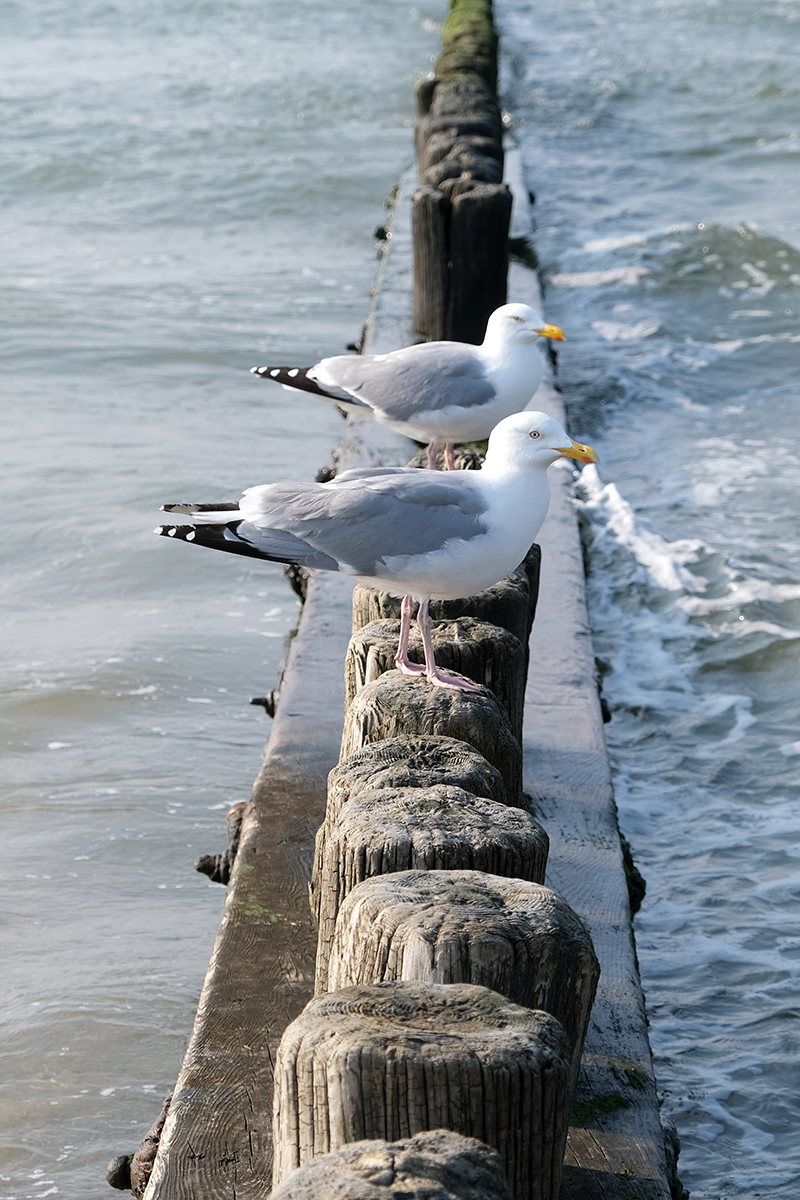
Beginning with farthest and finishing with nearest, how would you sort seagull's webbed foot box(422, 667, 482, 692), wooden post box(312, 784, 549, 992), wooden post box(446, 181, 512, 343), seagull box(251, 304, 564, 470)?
1. wooden post box(446, 181, 512, 343)
2. seagull box(251, 304, 564, 470)
3. seagull's webbed foot box(422, 667, 482, 692)
4. wooden post box(312, 784, 549, 992)

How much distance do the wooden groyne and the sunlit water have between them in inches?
26.1

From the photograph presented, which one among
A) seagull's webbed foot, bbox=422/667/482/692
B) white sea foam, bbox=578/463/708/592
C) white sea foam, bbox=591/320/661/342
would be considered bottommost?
seagull's webbed foot, bbox=422/667/482/692

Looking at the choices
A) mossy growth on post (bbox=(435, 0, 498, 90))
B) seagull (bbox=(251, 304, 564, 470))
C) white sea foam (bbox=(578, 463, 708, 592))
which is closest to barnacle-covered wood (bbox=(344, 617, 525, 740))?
seagull (bbox=(251, 304, 564, 470))

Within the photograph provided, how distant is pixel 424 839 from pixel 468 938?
0.26 m

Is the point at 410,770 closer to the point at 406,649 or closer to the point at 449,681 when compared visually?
the point at 449,681

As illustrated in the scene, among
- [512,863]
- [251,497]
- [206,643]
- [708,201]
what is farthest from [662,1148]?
[708,201]

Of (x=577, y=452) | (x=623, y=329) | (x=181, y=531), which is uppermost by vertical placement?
(x=623, y=329)

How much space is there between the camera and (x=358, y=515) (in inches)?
127

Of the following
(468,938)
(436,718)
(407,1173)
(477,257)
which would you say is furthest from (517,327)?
(407,1173)

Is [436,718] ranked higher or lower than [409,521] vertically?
lower

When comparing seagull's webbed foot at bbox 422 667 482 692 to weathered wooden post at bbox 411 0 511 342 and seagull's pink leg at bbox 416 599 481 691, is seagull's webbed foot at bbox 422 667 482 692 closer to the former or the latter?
seagull's pink leg at bbox 416 599 481 691

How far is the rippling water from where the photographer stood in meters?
3.72

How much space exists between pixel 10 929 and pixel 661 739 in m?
2.49

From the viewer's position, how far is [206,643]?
18.8 feet
